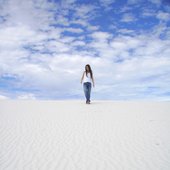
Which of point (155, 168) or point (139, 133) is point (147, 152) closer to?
point (155, 168)

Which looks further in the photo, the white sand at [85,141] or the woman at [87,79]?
the woman at [87,79]

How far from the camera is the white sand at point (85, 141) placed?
20.3 ft

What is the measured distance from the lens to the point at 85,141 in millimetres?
7852

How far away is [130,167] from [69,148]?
201 cm

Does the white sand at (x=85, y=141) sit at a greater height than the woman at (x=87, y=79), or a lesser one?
lesser

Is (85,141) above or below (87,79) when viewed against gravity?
below

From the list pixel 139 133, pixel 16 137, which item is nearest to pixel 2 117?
pixel 16 137

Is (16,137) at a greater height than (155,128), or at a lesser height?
lesser

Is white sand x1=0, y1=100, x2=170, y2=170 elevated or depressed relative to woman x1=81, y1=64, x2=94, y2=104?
depressed

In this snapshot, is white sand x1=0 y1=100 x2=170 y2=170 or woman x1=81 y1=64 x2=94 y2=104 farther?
woman x1=81 y1=64 x2=94 y2=104

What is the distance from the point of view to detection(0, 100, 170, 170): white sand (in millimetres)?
6184

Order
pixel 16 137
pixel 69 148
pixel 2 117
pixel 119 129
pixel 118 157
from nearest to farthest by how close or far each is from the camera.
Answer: pixel 118 157, pixel 69 148, pixel 16 137, pixel 119 129, pixel 2 117

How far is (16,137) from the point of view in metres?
8.41

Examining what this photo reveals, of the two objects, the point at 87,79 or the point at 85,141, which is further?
the point at 87,79
